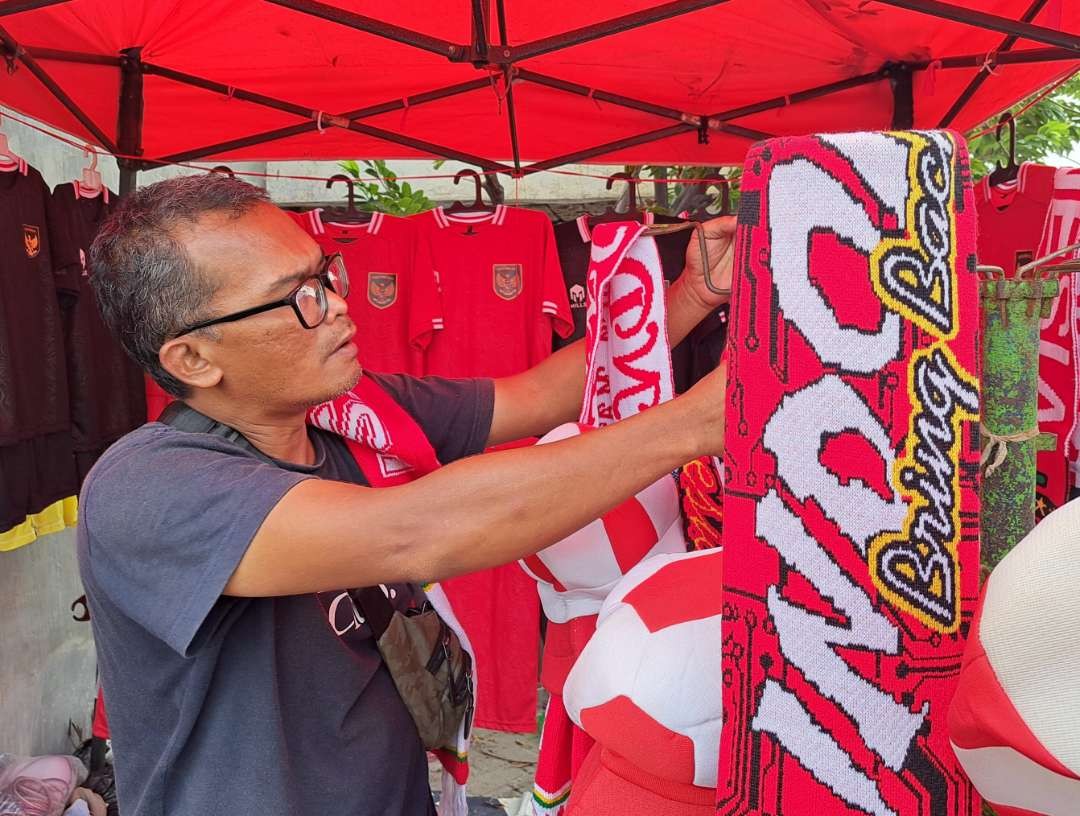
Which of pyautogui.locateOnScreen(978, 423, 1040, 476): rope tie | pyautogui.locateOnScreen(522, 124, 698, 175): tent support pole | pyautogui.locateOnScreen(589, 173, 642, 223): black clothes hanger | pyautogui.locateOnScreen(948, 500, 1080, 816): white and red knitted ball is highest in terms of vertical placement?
pyautogui.locateOnScreen(522, 124, 698, 175): tent support pole

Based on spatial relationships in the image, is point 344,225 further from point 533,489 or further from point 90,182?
point 533,489

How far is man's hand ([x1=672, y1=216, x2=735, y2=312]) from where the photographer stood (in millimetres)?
1415

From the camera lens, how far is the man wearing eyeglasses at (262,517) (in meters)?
1.10

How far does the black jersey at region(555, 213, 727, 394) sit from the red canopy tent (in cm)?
28

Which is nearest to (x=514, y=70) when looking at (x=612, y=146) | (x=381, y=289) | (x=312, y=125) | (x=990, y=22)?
(x=612, y=146)

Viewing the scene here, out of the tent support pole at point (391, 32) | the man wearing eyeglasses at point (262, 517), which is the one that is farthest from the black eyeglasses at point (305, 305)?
the tent support pole at point (391, 32)

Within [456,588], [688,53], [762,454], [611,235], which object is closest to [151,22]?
[688,53]

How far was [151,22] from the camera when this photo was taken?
2791 mm

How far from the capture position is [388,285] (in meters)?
3.54

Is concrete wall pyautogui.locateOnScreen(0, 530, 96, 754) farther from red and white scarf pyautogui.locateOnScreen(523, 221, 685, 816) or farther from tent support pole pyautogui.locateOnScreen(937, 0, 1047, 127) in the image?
tent support pole pyautogui.locateOnScreen(937, 0, 1047, 127)

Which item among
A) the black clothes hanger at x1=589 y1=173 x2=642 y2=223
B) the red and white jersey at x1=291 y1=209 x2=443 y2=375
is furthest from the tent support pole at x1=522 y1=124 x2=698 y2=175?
the red and white jersey at x1=291 y1=209 x2=443 y2=375

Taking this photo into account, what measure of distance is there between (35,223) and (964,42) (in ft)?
9.16

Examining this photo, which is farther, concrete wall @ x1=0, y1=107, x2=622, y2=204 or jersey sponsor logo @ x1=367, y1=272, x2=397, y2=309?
concrete wall @ x1=0, y1=107, x2=622, y2=204

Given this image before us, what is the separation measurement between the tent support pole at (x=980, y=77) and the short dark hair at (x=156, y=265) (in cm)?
195
